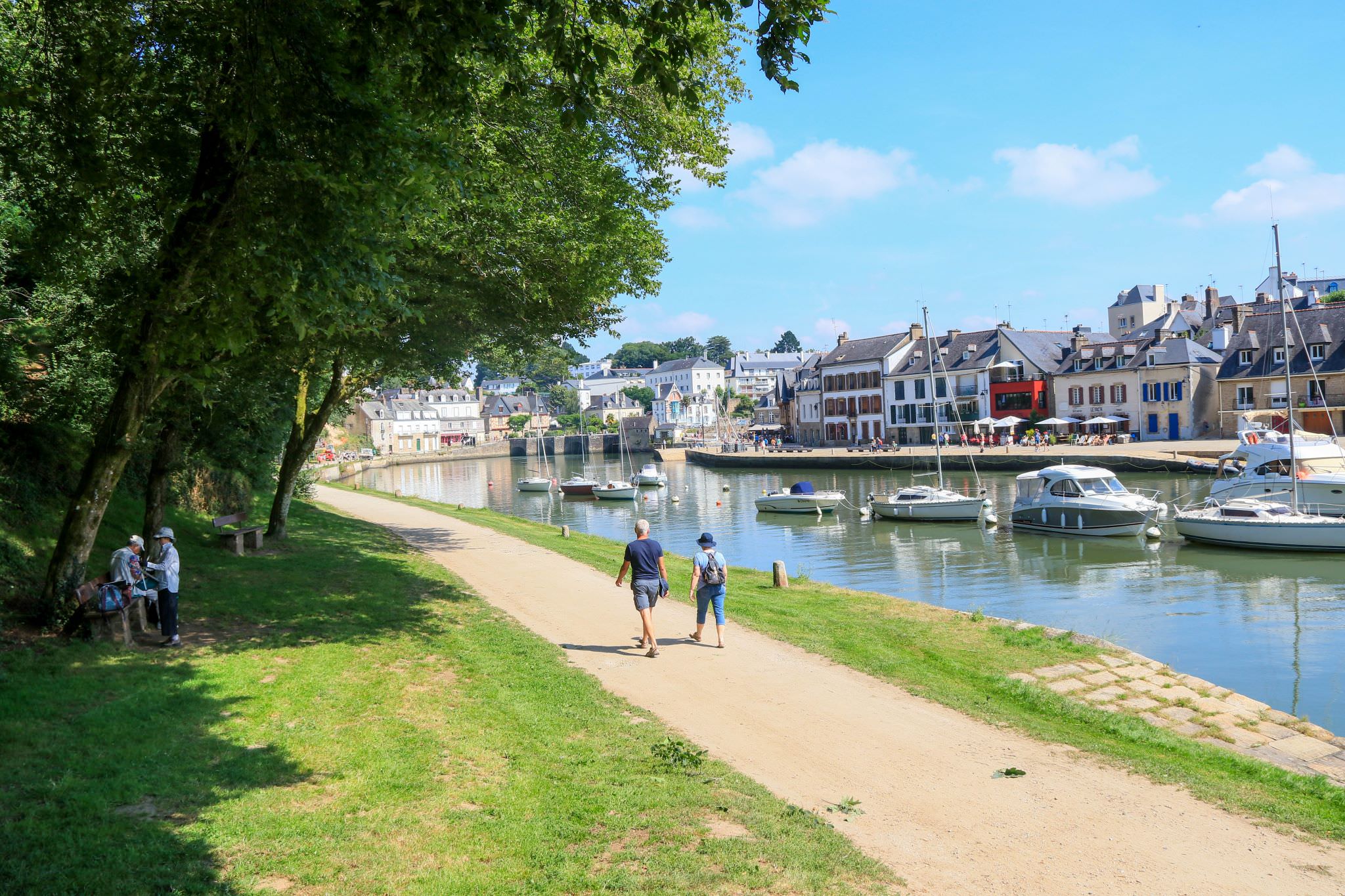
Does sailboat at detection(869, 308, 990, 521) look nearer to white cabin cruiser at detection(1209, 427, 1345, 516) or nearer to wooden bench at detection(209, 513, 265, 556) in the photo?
white cabin cruiser at detection(1209, 427, 1345, 516)

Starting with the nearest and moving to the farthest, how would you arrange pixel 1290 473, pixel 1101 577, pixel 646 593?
1. pixel 646 593
2. pixel 1101 577
3. pixel 1290 473

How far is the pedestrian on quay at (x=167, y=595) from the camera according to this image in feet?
38.3

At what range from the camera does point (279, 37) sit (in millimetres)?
8352

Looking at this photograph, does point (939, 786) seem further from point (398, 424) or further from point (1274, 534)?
point (398, 424)

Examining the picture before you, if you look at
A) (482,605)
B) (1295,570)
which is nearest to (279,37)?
(482,605)

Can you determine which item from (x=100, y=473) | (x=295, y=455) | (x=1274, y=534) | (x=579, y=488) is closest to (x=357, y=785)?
(x=100, y=473)

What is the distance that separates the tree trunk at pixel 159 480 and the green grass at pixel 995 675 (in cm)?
962

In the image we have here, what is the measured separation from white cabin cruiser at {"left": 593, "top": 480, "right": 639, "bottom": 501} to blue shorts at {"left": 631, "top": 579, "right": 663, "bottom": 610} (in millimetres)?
50655

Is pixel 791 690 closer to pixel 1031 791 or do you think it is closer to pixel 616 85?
→ pixel 1031 791

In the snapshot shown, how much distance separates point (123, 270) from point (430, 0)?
705 cm

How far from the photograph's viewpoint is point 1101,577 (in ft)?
94.1

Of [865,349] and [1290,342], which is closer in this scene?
[1290,342]

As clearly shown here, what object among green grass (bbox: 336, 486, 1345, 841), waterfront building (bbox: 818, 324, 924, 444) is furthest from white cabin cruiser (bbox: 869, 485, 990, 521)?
waterfront building (bbox: 818, 324, 924, 444)

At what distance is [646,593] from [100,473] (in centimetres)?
701
